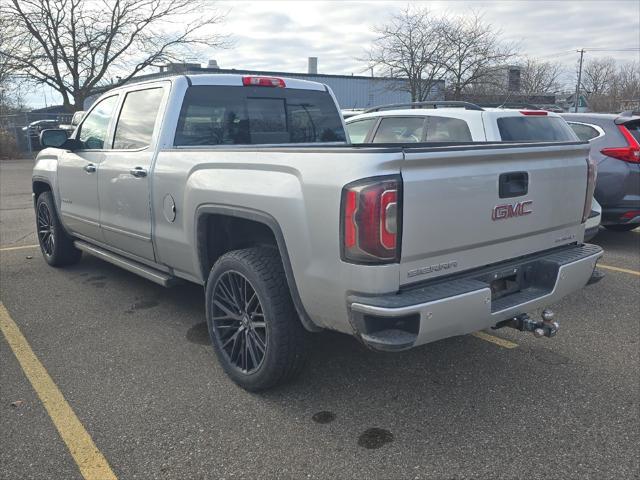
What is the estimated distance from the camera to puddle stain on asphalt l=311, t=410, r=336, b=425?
10.2ft

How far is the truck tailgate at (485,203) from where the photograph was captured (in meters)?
2.64

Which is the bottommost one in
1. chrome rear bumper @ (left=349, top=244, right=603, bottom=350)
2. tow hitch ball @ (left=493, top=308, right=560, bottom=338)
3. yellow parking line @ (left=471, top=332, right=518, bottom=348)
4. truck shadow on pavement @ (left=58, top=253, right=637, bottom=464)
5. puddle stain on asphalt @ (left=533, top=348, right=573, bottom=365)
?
yellow parking line @ (left=471, top=332, right=518, bottom=348)

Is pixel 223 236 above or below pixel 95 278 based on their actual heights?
above

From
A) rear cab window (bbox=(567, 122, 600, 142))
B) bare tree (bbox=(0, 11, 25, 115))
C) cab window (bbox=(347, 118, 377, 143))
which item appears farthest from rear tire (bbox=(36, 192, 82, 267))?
bare tree (bbox=(0, 11, 25, 115))

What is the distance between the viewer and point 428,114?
6211 millimetres

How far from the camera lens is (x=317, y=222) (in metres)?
2.72

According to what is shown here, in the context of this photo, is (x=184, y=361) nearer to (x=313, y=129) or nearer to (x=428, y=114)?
(x=313, y=129)

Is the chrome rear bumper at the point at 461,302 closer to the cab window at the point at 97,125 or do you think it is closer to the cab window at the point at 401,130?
the cab window at the point at 401,130

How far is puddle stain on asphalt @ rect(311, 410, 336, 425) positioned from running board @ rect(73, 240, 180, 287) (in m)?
1.57

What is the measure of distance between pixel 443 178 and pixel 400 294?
0.60 meters

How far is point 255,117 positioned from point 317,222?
2.04 meters

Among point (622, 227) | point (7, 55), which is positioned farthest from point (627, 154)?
point (7, 55)

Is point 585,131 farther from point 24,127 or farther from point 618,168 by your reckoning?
point 24,127

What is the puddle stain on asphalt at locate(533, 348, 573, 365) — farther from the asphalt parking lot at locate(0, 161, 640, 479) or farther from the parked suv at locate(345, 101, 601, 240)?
the parked suv at locate(345, 101, 601, 240)
